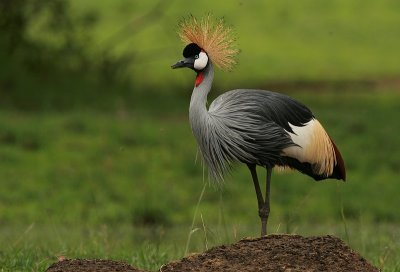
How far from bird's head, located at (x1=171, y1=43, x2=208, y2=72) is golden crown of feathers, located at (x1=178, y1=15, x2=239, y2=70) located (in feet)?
0.09

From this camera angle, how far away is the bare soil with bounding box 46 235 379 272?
17.5 ft

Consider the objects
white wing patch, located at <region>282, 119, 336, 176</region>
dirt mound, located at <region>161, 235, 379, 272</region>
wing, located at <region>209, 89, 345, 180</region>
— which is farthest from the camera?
white wing patch, located at <region>282, 119, 336, 176</region>

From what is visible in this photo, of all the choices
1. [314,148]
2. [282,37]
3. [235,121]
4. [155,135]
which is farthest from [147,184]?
[282,37]

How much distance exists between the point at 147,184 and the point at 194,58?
308 inches

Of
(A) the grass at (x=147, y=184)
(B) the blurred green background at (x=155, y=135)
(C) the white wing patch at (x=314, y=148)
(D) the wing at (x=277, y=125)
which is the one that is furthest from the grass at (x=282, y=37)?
(D) the wing at (x=277, y=125)

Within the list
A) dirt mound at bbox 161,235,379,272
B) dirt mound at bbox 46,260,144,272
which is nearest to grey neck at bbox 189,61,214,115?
dirt mound at bbox 161,235,379,272

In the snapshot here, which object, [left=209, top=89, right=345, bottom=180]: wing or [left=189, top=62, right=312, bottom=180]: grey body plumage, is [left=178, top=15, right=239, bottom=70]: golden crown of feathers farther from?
[left=209, top=89, right=345, bottom=180]: wing

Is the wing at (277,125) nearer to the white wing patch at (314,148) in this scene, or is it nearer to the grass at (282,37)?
the white wing patch at (314,148)

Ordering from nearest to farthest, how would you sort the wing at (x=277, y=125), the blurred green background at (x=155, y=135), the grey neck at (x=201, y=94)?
1. the grey neck at (x=201, y=94)
2. the wing at (x=277, y=125)
3. the blurred green background at (x=155, y=135)

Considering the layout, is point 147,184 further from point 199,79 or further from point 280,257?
point 280,257

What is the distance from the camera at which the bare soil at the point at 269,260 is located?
534cm

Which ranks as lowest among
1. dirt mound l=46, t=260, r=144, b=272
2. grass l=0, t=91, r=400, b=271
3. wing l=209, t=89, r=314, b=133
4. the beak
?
grass l=0, t=91, r=400, b=271

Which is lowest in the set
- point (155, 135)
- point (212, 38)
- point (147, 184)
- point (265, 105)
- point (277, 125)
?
point (147, 184)

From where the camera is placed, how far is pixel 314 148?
21.1ft
